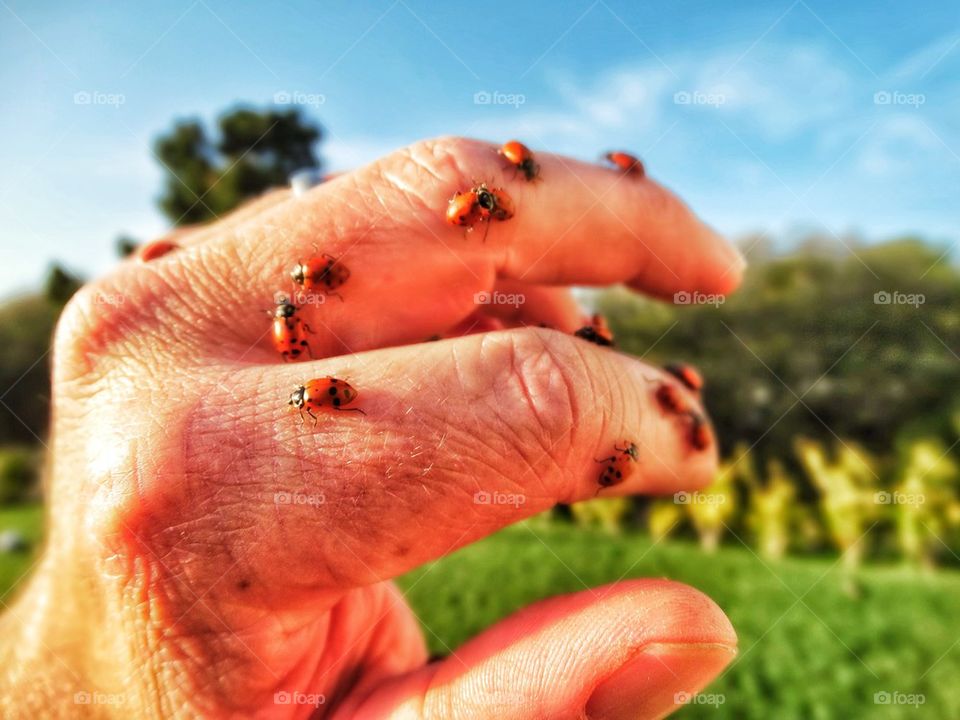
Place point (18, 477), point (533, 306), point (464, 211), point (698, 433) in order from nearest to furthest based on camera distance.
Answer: point (464, 211) < point (698, 433) < point (533, 306) < point (18, 477)

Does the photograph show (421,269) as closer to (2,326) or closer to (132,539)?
(132,539)

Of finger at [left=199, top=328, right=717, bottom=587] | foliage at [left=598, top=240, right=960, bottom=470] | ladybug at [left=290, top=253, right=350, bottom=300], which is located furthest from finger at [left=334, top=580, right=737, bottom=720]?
foliage at [left=598, top=240, right=960, bottom=470]

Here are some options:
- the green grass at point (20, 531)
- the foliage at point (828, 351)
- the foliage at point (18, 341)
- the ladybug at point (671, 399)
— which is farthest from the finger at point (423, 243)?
the foliage at point (18, 341)

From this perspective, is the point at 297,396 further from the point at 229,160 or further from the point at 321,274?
the point at 229,160

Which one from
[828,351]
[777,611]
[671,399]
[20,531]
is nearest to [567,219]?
[671,399]

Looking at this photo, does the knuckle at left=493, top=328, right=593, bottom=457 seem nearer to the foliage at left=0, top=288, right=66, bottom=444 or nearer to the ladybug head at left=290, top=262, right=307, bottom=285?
the ladybug head at left=290, top=262, right=307, bottom=285
